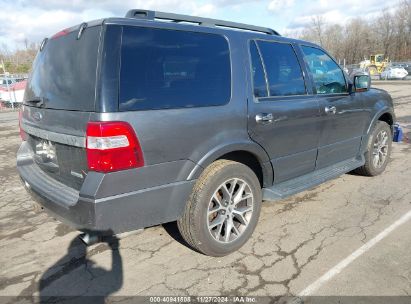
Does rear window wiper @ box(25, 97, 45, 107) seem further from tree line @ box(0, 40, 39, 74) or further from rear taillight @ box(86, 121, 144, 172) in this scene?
tree line @ box(0, 40, 39, 74)

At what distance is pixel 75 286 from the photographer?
114 inches

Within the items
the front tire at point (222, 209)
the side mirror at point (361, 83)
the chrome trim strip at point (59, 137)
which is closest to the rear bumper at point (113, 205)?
the front tire at point (222, 209)

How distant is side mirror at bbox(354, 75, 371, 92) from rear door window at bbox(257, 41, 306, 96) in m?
1.10

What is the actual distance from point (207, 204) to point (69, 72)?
1524mm

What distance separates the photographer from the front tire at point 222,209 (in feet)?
9.80

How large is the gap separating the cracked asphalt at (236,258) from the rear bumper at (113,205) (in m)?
0.54

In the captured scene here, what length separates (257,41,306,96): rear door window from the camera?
3592mm

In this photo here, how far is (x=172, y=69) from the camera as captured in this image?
9.12ft

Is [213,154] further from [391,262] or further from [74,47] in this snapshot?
[391,262]

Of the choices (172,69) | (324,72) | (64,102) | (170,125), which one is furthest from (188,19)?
(324,72)

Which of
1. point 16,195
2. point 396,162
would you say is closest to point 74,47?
point 16,195

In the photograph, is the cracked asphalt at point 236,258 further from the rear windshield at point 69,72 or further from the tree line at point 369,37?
the tree line at point 369,37

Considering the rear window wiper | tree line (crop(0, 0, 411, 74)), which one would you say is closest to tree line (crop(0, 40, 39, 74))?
tree line (crop(0, 0, 411, 74))

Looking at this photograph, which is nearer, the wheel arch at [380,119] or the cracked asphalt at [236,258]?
the cracked asphalt at [236,258]
